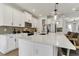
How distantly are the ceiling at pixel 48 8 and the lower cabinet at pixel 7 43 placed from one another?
155 cm

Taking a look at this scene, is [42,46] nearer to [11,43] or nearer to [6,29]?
[11,43]

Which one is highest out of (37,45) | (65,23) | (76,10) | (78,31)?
(76,10)

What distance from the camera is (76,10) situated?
6.38ft

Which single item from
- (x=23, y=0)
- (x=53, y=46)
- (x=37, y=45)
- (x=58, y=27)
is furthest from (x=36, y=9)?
(x=53, y=46)

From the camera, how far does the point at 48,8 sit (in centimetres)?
212

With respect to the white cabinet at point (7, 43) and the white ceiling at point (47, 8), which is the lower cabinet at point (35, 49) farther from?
the white cabinet at point (7, 43)

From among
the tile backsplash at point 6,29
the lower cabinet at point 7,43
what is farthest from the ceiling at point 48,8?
the tile backsplash at point 6,29

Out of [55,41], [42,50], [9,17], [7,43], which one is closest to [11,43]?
[7,43]

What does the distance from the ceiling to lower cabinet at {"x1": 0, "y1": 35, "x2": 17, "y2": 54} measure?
5.10 feet

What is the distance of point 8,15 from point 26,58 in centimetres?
193

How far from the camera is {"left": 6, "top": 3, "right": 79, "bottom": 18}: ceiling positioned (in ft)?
6.46

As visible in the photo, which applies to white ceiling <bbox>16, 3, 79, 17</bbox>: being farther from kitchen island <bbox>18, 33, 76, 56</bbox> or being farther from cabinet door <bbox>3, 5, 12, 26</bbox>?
cabinet door <bbox>3, 5, 12, 26</bbox>

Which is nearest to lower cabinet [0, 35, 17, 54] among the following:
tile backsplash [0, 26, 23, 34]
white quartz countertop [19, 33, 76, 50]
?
tile backsplash [0, 26, 23, 34]

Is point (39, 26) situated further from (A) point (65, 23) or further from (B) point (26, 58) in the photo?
(B) point (26, 58)
